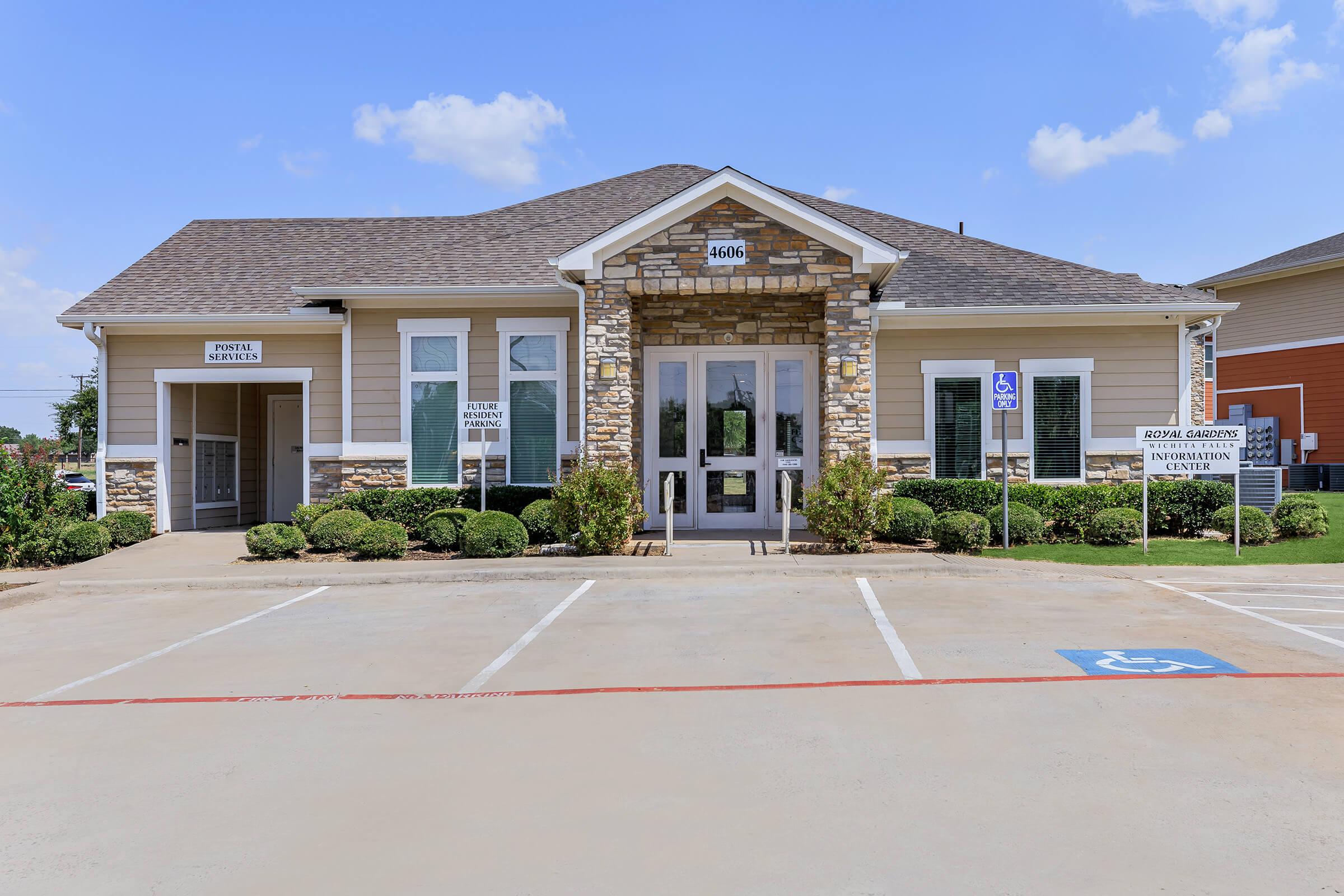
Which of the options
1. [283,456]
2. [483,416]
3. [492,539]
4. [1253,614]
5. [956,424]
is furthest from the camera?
[283,456]

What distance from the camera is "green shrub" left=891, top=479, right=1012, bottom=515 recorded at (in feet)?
44.8

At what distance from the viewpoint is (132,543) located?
1459 centimetres

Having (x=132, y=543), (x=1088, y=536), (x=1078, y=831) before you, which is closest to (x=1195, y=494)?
(x=1088, y=536)

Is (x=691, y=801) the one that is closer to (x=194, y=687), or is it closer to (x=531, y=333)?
(x=194, y=687)

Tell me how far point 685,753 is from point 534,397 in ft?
35.0

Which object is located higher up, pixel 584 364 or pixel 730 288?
pixel 730 288

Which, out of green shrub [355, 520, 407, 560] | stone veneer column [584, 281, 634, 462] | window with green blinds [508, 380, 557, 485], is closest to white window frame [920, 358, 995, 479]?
stone veneer column [584, 281, 634, 462]

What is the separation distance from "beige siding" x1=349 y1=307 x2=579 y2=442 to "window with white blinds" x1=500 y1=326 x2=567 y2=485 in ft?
1.04

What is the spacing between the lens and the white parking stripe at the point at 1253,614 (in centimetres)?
734

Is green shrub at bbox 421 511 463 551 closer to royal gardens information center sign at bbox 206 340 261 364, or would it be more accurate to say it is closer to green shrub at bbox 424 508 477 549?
green shrub at bbox 424 508 477 549

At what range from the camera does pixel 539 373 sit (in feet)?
48.9

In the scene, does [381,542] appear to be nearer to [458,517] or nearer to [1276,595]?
[458,517]

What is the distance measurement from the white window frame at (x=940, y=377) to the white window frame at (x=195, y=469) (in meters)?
13.4

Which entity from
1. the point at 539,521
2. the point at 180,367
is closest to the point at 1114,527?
the point at 539,521
